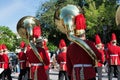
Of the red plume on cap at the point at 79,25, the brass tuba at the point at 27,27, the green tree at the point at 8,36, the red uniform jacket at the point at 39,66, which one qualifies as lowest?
the red uniform jacket at the point at 39,66

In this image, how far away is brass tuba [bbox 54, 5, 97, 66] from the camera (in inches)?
241

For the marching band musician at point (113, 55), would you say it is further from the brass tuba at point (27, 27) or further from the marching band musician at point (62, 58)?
the brass tuba at point (27, 27)

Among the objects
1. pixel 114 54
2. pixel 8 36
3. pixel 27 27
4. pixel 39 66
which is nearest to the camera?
pixel 39 66

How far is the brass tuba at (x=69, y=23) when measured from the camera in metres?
6.12

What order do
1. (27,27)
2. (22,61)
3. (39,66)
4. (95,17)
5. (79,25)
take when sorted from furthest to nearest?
(95,17) → (22,61) → (27,27) → (39,66) → (79,25)

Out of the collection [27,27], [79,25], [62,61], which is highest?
[27,27]

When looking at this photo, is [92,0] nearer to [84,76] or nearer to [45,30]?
[45,30]

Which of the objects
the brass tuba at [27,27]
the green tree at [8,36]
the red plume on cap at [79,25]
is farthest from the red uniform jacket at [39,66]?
the green tree at [8,36]

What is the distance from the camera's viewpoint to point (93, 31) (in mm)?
37625

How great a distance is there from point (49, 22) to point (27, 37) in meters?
34.6

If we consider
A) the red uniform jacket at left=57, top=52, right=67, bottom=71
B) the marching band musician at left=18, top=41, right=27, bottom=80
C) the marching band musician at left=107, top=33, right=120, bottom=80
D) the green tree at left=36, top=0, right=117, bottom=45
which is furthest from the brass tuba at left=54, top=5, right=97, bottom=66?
the green tree at left=36, top=0, right=117, bottom=45

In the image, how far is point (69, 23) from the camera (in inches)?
249

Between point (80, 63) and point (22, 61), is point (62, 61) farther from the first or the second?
point (80, 63)

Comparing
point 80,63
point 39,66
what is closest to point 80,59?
point 80,63
